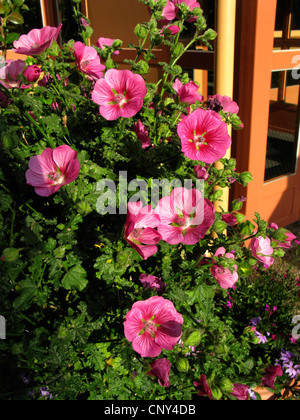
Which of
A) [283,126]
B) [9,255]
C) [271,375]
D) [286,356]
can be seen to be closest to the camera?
[9,255]

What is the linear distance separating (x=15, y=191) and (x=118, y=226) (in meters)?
0.30

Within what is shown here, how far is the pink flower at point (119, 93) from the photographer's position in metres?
0.89

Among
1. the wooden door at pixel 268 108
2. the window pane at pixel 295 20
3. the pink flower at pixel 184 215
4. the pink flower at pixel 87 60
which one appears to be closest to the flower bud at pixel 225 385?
the pink flower at pixel 184 215

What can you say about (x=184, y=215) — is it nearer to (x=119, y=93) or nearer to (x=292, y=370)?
(x=119, y=93)

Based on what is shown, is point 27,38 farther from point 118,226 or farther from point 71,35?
point 71,35

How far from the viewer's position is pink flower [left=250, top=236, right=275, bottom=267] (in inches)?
40.1

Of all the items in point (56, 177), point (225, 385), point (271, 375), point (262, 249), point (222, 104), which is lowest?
point (271, 375)

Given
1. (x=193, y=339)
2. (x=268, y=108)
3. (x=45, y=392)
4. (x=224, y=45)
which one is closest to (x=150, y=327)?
(x=193, y=339)

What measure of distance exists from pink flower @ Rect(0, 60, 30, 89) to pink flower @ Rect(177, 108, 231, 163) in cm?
48

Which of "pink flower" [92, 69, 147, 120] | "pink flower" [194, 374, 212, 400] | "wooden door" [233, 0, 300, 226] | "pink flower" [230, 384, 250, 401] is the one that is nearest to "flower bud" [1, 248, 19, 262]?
"pink flower" [92, 69, 147, 120]

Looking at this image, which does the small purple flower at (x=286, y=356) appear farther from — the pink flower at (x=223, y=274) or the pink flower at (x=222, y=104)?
the pink flower at (x=222, y=104)

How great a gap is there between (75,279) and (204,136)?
0.46 m

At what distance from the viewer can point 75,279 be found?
846 millimetres

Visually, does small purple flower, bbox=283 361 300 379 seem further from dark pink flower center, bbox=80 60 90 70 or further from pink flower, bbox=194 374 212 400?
dark pink flower center, bbox=80 60 90 70
